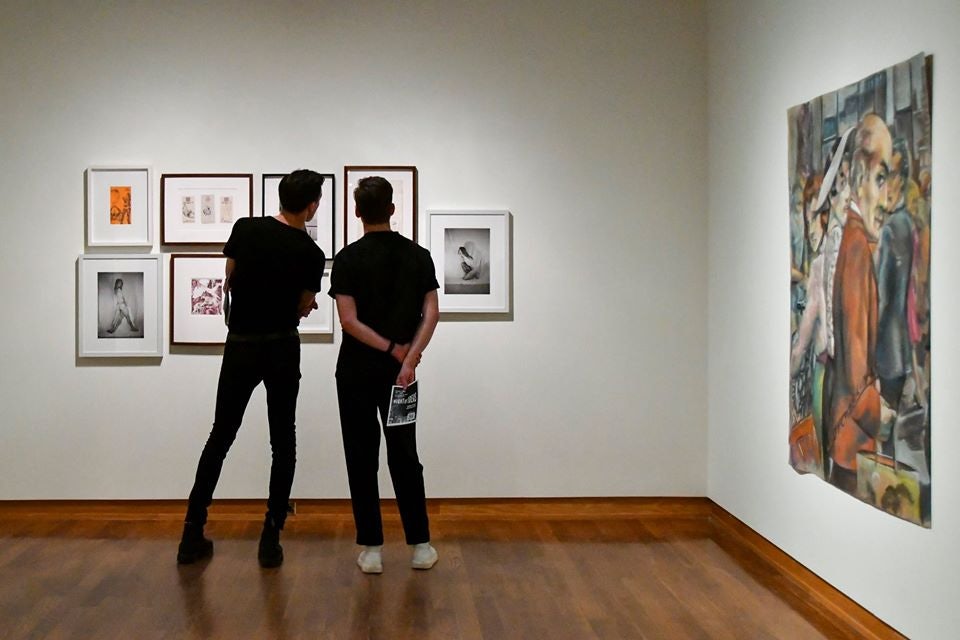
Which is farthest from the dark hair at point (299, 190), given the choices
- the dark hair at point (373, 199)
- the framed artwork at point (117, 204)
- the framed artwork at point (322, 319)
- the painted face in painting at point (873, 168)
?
the painted face in painting at point (873, 168)

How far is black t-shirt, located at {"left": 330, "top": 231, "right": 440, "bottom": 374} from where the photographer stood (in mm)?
3975

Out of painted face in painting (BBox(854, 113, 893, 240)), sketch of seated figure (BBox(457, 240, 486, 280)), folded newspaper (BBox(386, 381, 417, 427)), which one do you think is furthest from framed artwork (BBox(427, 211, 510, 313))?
painted face in painting (BBox(854, 113, 893, 240))

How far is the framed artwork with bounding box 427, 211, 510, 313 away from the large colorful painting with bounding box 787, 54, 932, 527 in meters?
1.63

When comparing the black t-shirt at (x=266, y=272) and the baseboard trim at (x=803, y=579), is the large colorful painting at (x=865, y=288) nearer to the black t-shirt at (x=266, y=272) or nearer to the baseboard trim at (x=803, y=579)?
the baseboard trim at (x=803, y=579)

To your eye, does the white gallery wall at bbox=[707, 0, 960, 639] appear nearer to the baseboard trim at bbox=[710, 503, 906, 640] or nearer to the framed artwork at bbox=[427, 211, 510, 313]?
the baseboard trim at bbox=[710, 503, 906, 640]

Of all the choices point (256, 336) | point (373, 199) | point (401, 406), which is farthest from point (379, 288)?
point (256, 336)

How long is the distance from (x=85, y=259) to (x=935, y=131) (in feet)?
12.9

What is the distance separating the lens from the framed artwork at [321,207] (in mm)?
5094

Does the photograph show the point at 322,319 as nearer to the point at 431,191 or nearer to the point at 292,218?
the point at 431,191

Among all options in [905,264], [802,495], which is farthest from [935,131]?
[802,495]

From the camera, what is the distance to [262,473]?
5117mm

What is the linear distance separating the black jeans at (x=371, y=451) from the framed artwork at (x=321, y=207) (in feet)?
4.20

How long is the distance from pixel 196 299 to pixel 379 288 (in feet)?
5.02

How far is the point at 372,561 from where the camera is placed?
4.06 m
